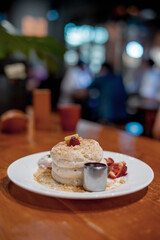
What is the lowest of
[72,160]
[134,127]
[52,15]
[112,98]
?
[134,127]

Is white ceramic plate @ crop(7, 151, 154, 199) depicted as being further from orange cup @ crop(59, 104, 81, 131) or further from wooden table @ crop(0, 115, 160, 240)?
orange cup @ crop(59, 104, 81, 131)

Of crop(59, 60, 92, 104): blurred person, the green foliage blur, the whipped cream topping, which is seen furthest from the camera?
crop(59, 60, 92, 104): blurred person

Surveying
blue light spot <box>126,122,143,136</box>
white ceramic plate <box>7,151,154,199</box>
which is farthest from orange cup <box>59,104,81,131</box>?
blue light spot <box>126,122,143,136</box>

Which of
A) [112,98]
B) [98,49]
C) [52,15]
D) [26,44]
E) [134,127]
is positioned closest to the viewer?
[26,44]

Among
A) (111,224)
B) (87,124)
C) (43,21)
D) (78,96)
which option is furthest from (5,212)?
(43,21)

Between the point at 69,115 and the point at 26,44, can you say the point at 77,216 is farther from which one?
the point at 26,44

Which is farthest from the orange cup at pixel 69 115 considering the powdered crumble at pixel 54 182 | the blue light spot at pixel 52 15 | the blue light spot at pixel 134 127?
the blue light spot at pixel 52 15

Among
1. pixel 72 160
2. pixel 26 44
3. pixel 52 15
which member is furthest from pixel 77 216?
pixel 52 15
